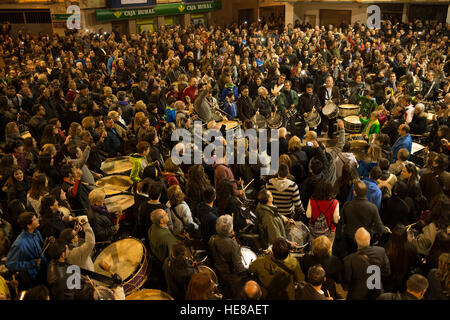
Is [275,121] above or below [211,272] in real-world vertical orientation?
above

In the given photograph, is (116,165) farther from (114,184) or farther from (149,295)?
(149,295)

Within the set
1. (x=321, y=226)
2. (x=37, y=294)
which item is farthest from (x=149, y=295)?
(x=321, y=226)

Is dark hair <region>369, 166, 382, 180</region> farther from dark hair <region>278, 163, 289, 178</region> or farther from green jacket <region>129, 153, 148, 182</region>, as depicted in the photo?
green jacket <region>129, 153, 148, 182</region>

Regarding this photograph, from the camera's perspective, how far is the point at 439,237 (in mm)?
3785

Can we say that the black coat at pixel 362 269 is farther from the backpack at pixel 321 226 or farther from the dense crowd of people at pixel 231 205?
the backpack at pixel 321 226

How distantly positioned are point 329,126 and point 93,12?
17.2 m

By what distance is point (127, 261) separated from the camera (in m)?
4.03

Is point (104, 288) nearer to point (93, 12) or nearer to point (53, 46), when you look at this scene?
point (53, 46)

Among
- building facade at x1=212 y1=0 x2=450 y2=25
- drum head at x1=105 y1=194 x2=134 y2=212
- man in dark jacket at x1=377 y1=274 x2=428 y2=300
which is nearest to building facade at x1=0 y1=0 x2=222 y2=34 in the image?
building facade at x1=212 y1=0 x2=450 y2=25

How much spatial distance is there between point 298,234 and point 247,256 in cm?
70

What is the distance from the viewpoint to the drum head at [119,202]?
192 inches

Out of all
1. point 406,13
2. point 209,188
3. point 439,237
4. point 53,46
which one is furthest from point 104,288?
point 406,13

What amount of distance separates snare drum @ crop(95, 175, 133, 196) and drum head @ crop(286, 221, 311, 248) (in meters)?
A: 2.43

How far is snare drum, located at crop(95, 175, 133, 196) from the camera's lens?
5.24 meters
